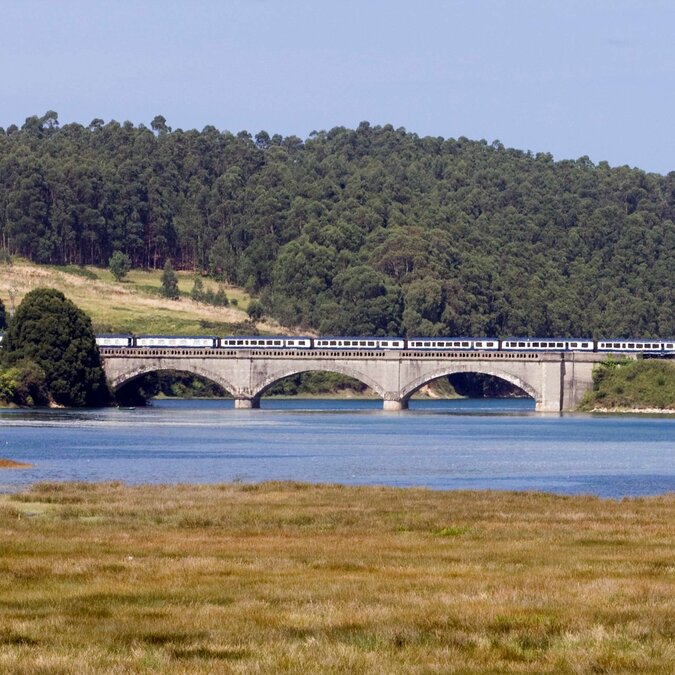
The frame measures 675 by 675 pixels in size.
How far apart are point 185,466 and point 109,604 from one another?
50.9 meters

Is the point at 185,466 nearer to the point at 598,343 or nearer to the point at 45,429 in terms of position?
the point at 45,429

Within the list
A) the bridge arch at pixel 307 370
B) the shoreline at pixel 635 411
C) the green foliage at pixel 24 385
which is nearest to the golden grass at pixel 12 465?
the green foliage at pixel 24 385

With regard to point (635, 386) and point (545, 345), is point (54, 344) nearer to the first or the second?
point (635, 386)

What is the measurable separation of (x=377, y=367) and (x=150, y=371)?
931 inches

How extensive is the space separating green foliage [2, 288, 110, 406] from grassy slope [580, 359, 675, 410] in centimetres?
5073

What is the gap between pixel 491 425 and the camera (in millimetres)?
140875

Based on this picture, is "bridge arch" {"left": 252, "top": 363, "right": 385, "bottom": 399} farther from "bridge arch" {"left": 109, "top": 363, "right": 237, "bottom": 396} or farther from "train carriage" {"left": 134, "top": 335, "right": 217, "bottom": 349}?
"train carriage" {"left": 134, "top": 335, "right": 217, "bottom": 349}

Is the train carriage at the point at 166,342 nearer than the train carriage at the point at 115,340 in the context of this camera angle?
No

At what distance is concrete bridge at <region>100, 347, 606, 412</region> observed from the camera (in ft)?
559

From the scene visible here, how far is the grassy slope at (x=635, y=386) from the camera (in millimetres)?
166000

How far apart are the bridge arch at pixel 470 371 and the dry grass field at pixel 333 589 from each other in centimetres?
12238

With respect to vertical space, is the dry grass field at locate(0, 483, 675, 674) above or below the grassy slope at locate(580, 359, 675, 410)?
below

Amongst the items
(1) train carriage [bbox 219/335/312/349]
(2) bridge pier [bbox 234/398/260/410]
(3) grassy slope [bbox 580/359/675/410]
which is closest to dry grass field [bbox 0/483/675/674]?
(3) grassy slope [bbox 580/359/675/410]

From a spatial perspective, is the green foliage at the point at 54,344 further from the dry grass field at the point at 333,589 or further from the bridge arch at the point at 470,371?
the dry grass field at the point at 333,589
